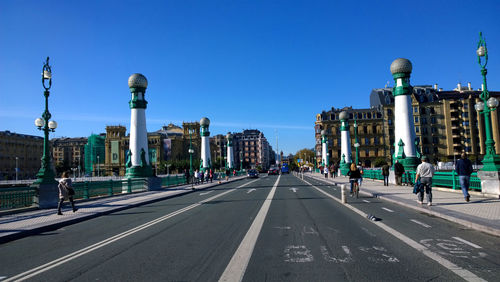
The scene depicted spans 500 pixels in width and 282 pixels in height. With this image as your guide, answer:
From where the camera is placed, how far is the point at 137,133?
2939 centimetres

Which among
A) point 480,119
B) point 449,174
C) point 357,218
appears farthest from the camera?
point 480,119

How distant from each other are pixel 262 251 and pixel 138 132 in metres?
25.3

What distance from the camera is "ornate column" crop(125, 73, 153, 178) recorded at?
28609 millimetres

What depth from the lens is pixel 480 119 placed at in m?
85.6

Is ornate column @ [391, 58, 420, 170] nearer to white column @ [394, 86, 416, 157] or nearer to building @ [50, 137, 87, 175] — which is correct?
white column @ [394, 86, 416, 157]

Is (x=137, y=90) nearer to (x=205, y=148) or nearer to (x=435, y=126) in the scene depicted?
(x=205, y=148)

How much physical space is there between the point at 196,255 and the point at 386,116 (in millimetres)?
90317

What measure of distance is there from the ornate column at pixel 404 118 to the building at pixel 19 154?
105487 mm

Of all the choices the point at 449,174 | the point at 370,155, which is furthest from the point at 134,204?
the point at 370,155

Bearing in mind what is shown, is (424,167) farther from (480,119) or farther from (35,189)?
(480,119)

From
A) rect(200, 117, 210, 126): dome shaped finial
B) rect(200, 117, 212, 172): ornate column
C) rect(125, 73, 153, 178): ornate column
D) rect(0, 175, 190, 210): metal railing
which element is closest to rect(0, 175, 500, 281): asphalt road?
rect(0, 175, 190, 210): metal railing

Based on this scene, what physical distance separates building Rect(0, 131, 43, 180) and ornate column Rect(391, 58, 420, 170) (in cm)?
10549

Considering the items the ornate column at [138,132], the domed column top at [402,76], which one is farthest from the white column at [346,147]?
the ornate column at [138,132]

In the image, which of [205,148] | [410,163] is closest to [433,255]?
[410,163]
